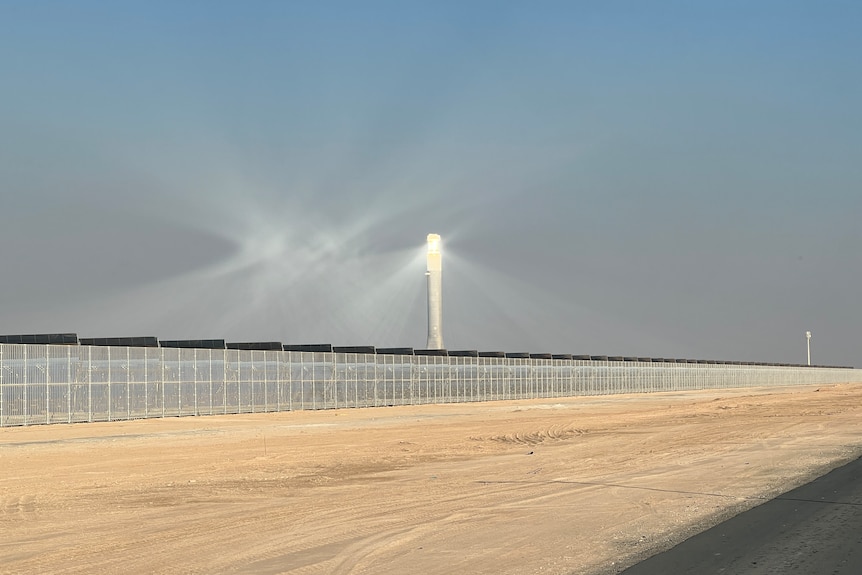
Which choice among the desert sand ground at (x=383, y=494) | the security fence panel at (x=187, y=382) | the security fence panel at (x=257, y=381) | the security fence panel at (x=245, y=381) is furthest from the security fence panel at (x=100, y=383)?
the security fence panel at (x=257, y=381)

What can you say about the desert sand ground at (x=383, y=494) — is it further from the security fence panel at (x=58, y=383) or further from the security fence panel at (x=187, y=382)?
the security fence panel at (x=187, y=382)

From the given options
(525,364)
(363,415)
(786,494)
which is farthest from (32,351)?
(525,364)

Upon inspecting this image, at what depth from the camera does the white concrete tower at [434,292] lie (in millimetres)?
110438

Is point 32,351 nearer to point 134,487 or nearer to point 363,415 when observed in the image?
point 363,415

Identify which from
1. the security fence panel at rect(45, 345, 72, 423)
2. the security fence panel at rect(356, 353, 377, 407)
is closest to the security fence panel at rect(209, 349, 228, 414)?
the security fence panel at rect(45, 345, 72, 423)

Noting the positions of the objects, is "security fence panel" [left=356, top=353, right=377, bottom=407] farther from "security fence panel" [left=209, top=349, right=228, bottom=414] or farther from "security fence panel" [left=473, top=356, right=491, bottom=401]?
"security fence panel" [left=473, top=356, right=491, bottom=401]

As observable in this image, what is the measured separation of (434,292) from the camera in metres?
112

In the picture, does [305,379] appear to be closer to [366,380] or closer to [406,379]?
[366,380]

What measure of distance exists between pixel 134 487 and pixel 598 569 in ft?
46.4

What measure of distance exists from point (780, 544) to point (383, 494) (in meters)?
9.71

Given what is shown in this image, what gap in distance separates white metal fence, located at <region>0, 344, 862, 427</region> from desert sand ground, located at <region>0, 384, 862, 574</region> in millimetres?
4461

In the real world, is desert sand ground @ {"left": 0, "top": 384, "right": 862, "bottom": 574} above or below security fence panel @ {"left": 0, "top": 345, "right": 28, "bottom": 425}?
below

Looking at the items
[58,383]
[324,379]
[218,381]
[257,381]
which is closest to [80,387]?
[58,383]

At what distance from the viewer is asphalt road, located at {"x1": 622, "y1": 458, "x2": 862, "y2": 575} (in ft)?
39.1
